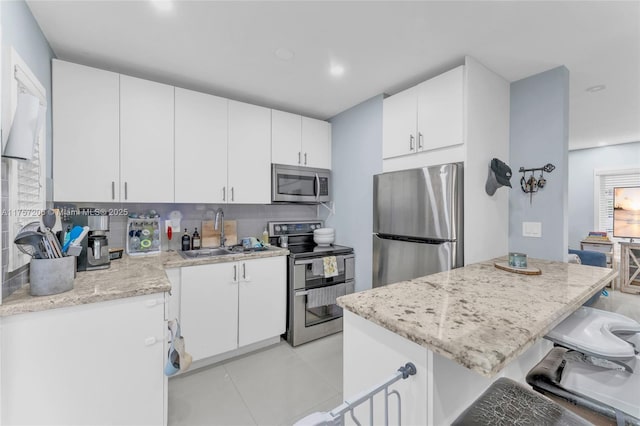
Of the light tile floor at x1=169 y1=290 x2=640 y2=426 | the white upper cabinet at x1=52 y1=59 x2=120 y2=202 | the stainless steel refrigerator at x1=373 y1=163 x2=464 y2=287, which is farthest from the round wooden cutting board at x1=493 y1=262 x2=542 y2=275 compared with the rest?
the white upper cabinet at x1=52 y1=59 x2=120 y2=202

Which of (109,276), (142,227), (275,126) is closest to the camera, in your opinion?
(109,276)

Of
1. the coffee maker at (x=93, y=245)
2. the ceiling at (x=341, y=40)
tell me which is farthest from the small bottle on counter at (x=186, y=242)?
the ceiling at (x=341, y=40)

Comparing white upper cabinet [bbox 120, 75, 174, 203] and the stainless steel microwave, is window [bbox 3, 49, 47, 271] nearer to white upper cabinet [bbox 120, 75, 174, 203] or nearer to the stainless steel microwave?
white upper cabinet [bbox 120, 75, 174, 203]

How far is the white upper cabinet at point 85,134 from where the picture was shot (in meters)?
1.84

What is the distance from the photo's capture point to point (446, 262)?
77.4 inches

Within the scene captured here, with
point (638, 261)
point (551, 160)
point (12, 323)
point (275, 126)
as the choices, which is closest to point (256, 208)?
point (275, 126)

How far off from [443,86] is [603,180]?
15.5 ft

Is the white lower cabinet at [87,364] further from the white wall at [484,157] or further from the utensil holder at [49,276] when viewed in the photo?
the white wall at [484,157]

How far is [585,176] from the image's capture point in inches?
188

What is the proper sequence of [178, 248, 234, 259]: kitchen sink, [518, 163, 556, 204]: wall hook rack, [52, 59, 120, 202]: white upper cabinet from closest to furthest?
[52, 59, 120, 202]: white upper cabinet
[518, 163, 556, 204]: wall hook rack
[178, 248, 234, 259]: kitchen sink

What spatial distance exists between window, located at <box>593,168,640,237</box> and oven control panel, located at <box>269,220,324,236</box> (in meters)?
4.96

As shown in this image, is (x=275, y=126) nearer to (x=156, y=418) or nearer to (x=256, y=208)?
(x=256, y=208)

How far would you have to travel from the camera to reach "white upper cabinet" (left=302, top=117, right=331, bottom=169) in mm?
2984

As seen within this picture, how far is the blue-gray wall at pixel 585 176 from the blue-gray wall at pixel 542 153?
12.7 ft
